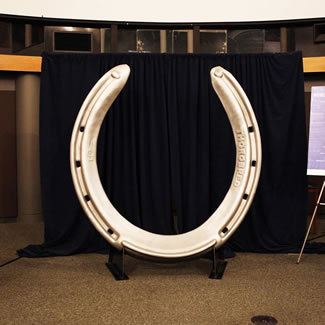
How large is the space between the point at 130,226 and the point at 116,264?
0.38 m

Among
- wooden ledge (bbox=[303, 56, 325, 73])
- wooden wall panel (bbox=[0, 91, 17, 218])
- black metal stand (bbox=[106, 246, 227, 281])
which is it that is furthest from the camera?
wooden wall panel (bbox=[0, 91, 17, 218])

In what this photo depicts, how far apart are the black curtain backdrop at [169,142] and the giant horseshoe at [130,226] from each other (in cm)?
58

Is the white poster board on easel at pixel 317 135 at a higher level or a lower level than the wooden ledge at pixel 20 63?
lower

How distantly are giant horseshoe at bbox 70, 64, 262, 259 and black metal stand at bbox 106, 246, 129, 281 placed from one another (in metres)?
0.21

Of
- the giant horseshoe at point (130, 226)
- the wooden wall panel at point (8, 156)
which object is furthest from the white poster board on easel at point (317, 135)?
the wooden wall panel at point (8, 156)

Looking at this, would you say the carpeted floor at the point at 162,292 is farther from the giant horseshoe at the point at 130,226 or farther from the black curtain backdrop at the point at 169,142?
the black curtain backdrop at the point at 169,142

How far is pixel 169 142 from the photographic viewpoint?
13.4ft

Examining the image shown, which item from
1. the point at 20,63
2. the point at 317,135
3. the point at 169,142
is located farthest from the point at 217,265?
the point at 20,63

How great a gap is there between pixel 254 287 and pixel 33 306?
1.50 m

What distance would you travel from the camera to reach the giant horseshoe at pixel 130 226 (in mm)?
3330

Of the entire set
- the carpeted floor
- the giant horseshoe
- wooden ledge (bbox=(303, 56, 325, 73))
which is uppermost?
wooden ledge (bbox=(303, 56, 325, 73))

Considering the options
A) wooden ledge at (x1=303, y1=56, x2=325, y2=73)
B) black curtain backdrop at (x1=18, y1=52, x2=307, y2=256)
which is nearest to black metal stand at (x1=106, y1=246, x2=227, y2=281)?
black curtain backdrop at (x1=18, y1=52, x2=307, y2=256)

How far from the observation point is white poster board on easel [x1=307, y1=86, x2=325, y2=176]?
3.69m

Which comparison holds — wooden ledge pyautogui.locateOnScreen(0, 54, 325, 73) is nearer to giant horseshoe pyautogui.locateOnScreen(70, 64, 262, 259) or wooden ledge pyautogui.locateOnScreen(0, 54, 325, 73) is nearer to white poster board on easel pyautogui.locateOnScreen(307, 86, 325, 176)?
white poster board on easel pyautogui.locateOnScreen(307, 86, 325, 176)
